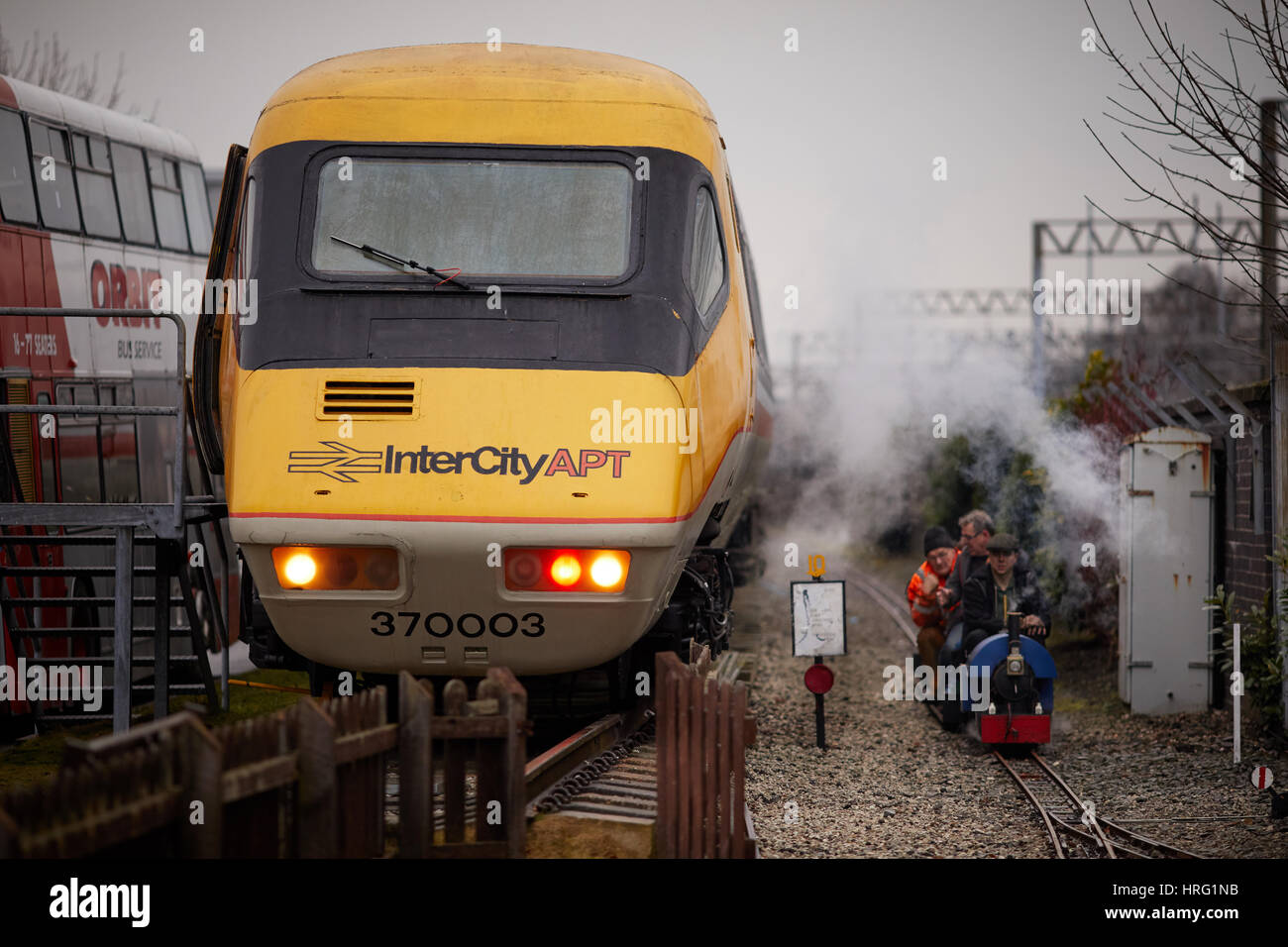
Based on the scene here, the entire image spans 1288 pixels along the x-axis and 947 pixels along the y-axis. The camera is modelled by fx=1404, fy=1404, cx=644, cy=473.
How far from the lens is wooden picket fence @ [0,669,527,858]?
367 cm

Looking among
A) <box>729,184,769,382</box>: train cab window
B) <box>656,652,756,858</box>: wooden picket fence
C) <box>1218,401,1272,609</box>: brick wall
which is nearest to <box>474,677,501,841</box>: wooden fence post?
<box>656,652,756,858</box>: wooden picket fence

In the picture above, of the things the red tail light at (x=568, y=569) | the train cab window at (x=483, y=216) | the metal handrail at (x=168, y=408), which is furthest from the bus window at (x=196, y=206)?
the red tail light at (x=568, y=569)

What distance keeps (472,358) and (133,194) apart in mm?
7713

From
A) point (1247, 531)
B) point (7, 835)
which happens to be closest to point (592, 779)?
point (7, 835)

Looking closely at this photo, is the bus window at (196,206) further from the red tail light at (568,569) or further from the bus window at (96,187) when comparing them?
the red tail light at (568,569)

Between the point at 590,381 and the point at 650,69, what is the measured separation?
2.27 metres

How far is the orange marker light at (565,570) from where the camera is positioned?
21.4 feet

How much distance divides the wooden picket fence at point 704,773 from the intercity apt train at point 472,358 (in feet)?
2.49

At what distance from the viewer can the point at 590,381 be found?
670cm

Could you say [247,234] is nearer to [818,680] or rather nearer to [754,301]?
[754,301]

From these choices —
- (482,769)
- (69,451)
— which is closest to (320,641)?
(482,769)

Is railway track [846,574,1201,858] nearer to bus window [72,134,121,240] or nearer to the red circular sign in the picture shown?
the red circular sign

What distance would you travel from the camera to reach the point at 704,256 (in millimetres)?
7641
